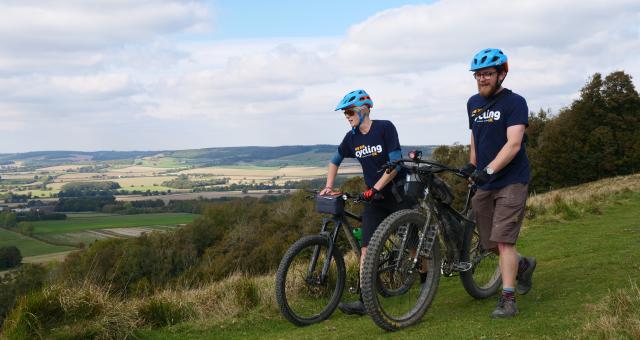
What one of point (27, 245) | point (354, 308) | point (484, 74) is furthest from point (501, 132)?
point (27, 245)

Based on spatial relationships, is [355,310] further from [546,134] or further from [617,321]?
[546,134]

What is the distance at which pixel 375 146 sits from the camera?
624 centimetres

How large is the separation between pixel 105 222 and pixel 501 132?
73324 mm

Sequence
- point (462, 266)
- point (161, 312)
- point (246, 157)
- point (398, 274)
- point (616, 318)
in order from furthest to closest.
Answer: point (246, 157), point (161, 312), point (462, 266), point (398, 274), point (616, 318)

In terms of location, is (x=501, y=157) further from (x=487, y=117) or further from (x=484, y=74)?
(x=484, y=74)

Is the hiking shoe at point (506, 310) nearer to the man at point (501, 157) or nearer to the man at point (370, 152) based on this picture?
the man at point (501, 157)

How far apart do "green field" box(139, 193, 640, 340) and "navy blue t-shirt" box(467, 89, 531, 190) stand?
1238 millimetres

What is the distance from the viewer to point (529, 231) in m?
11.6

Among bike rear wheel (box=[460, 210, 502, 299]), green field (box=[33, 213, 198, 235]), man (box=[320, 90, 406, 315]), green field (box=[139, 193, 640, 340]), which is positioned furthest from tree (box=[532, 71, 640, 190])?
man (box=[320, 90, 406, 315])

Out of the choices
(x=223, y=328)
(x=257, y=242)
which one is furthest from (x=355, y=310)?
(x=257, y=242)

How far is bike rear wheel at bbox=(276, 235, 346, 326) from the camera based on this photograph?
5.94 metres

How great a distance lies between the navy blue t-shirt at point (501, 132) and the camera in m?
5.28

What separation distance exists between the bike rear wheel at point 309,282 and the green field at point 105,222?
62.9 m

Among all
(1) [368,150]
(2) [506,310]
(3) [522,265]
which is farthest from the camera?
(1) [368,150]
